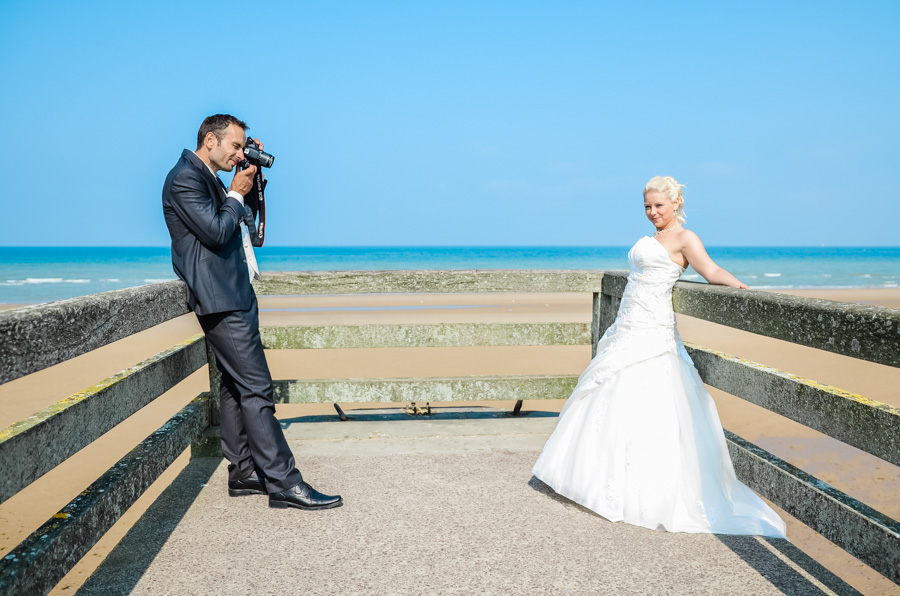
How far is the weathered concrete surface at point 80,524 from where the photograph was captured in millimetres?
1939

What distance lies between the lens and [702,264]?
349cm

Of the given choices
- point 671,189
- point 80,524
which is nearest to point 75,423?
point 80,524

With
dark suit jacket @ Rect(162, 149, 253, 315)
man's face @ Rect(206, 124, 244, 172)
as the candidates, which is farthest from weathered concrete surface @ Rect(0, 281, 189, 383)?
man's face @ Rect(206, 124, 244, 172)

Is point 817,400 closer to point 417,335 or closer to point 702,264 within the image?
point 702,264

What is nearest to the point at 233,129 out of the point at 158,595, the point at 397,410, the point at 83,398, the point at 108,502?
the point at 83,398

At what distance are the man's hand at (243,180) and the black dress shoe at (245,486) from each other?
1454 millimetres

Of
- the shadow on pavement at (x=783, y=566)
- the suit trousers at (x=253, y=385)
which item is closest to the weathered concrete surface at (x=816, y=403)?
the shadow on pavement at (x=783, y=566)

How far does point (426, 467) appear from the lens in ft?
13.2

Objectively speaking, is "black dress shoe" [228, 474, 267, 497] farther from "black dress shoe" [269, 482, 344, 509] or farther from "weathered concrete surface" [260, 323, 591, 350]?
"weathered concrete surface" [260, 323, 591, 350]

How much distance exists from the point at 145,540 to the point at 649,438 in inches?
90.4

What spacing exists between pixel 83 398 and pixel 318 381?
7.29 feet

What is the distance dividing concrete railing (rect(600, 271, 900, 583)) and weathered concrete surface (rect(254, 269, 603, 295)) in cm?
125

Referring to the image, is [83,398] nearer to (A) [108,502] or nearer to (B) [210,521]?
(A) [108,502]

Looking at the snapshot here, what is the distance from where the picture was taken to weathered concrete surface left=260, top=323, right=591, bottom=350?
458cm
